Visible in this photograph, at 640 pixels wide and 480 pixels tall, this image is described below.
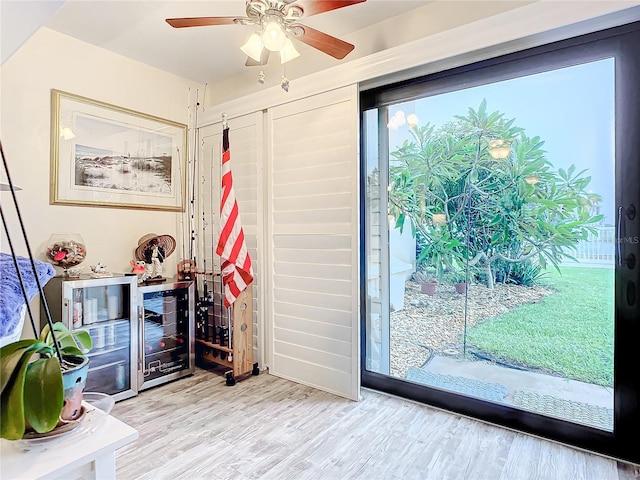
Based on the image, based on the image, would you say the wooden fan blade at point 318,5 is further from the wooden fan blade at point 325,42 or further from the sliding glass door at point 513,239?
the sliding glass door at point 513,239

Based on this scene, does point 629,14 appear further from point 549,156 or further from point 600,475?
point 600,475

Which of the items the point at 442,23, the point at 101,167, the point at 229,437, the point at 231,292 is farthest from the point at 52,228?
the point at 442,23

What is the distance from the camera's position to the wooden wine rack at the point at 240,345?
2.97 meters

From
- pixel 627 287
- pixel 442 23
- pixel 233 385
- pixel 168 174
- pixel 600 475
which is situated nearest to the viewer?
pixel 600 475

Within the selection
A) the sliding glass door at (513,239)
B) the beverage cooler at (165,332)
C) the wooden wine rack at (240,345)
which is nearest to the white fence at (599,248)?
the sliding glass door at (513,239)

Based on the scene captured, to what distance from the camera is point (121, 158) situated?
309cm

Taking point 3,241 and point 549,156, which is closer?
point 549,156

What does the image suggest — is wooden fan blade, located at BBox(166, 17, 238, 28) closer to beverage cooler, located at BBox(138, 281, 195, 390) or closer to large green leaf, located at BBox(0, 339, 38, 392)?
large green leaf, located at BBox(0, 339, 38, 392)

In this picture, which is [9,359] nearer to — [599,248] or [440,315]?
[440,315]

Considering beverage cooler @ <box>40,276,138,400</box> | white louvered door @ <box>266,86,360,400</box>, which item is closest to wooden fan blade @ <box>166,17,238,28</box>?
white louvered door @ <box>266,86,360,400</box>

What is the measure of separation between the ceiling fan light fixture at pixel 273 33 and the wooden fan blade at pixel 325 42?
0.46ft

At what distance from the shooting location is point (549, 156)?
84.5 inches

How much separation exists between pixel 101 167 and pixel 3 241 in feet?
2.87

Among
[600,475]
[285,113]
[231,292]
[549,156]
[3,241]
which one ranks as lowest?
[600,475]
